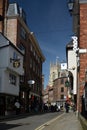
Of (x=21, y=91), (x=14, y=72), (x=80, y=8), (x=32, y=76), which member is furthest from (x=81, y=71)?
(x=32, y=76)

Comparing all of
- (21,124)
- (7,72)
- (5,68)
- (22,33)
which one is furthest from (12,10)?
(21,124)

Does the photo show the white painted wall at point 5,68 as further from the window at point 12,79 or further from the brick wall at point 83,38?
the brick wall at point 83,38

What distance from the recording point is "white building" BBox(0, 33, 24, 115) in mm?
44750

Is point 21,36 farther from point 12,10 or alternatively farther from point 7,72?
point 7,72

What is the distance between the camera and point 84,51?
25719 mm

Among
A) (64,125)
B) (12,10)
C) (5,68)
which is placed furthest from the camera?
(12,10)

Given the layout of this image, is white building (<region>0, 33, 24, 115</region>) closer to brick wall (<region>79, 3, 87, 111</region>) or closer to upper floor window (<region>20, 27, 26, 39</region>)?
upper floor window (<region>20, 27, 26, 39</region>)

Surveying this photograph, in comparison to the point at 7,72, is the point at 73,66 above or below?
above

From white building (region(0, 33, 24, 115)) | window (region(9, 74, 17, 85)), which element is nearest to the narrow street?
white building (region(0, 33, 24, 115))

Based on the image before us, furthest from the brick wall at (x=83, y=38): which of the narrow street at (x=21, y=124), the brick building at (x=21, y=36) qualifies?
the brick building at (x=21, y=36)

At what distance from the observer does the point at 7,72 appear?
46.0m

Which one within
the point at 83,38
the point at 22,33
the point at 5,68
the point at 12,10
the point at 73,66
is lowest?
the point at 83,38

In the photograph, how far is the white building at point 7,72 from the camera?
147ft

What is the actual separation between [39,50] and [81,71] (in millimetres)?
57566
